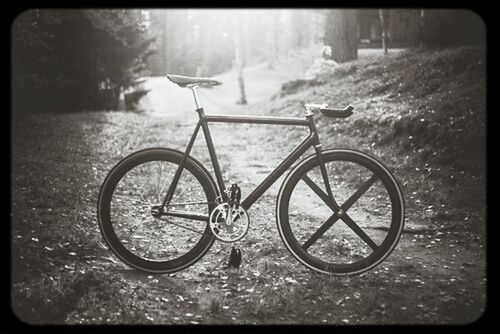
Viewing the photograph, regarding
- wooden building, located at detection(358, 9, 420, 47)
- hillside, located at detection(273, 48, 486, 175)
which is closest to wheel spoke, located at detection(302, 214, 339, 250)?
hillside, located at detection(273, 48, 486, 175)

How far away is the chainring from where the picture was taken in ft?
12.6

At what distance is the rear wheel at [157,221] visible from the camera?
3885mm

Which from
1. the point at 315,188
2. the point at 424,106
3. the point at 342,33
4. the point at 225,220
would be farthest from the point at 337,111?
the point at 342,33

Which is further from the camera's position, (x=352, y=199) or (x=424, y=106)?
(x=424, y=106)

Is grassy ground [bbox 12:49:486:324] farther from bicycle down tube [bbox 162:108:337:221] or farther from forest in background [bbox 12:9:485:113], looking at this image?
forest in background [bbox 12:9:485:113]

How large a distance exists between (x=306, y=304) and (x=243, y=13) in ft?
89.1

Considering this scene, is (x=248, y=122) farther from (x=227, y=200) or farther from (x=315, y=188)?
(x=315, y=188)

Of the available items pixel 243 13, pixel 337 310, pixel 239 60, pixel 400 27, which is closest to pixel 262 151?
pixel 337 310

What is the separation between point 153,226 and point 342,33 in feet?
52.1

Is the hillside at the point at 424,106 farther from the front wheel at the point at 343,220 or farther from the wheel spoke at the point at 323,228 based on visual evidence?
the wheel spoke at the point at 323,228

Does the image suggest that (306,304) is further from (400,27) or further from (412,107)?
(400,27)

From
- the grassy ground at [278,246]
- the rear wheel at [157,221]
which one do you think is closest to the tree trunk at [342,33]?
the grassy ground at [278,246]

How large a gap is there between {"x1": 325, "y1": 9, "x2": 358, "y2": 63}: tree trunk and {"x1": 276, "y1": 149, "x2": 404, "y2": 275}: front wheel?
12.4 meters

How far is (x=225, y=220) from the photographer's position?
12.6ft
